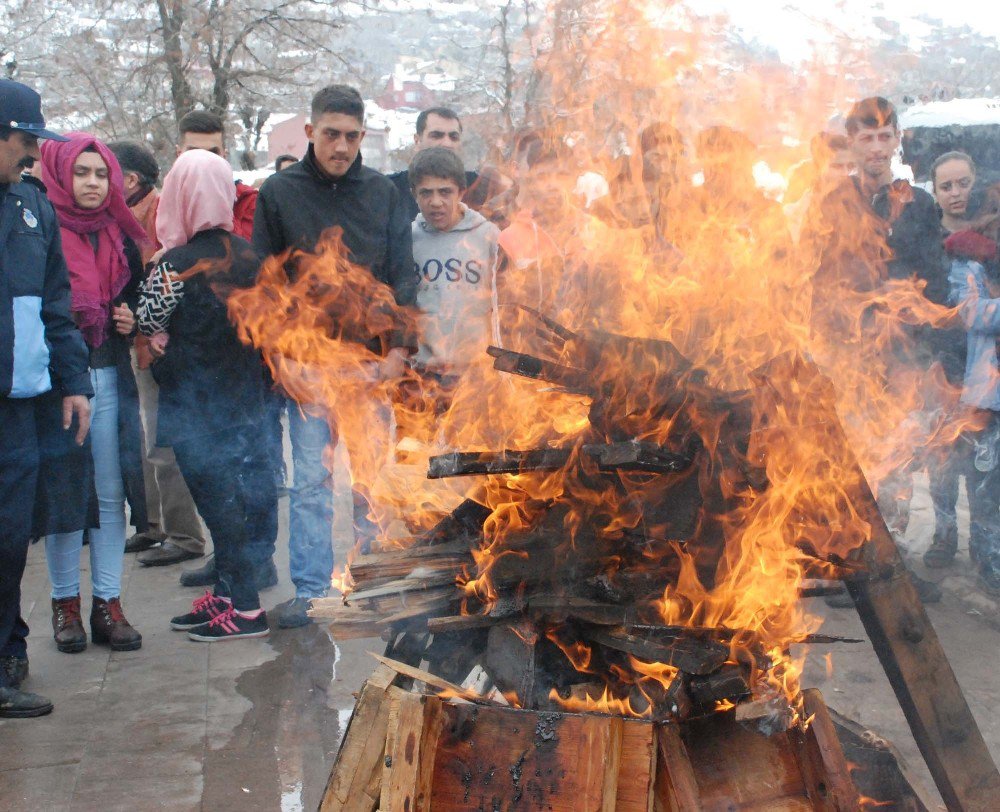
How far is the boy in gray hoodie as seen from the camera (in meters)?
5.33

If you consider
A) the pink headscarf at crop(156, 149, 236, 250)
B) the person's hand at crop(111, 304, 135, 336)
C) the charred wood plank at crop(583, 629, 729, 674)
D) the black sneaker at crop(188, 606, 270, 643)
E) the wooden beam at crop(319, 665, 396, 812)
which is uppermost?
the pink headscarf at crop(156, 149, 236, 250)

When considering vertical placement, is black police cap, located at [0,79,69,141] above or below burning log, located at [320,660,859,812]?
above

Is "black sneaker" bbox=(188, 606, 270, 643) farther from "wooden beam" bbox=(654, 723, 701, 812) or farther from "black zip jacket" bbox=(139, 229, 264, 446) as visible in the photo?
"wooden beam" bbox=(654, 723, 701, 812)

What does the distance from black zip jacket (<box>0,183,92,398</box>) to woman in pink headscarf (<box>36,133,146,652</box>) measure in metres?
0.42

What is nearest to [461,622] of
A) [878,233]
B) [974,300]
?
[878,233]

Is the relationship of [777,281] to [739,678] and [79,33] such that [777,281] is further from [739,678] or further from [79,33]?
[79,33]

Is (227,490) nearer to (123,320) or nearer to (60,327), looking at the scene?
(123,320)

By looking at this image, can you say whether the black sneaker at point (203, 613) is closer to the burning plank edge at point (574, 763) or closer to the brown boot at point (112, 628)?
the brown boot at point (112, 628)

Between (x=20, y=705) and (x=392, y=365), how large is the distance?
7.40ft

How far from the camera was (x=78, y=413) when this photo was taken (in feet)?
14.5

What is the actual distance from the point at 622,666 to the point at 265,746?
1936mm

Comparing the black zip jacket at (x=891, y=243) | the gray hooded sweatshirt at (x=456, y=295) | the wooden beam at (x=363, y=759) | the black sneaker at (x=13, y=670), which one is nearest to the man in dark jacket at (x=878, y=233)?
the black zip jacket at (x=891, y=243)

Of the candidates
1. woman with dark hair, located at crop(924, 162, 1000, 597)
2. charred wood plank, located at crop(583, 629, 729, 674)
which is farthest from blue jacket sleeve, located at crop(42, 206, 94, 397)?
woman with dark hair, located at crop(924, 162, 1000, 597)

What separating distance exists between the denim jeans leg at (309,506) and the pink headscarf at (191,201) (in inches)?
39.4
